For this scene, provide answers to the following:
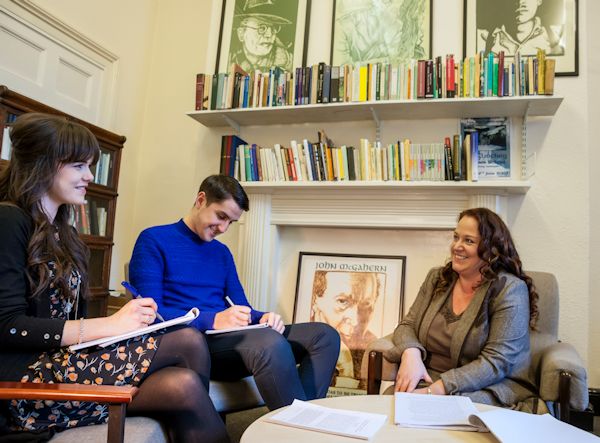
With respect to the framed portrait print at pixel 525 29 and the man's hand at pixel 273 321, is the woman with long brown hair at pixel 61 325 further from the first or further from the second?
the framed portrait print at pixel 525 29

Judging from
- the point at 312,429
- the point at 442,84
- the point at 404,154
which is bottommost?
the point at 312,429

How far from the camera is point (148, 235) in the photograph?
5.75 ft

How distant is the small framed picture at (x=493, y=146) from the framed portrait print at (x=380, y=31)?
1.71 feet

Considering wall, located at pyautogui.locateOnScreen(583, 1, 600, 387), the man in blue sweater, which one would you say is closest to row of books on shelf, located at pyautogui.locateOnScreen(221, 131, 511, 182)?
wall, located at pyautogui.locateOnScreen(583, 1, 600, 387)

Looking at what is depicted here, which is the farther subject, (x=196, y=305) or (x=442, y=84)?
(x=442, y=84)

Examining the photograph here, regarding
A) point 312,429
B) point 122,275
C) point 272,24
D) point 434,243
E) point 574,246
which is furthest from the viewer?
point 122,275

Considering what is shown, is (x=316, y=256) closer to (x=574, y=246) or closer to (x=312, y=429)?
(x=574, y=246)

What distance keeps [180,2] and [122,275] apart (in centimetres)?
198

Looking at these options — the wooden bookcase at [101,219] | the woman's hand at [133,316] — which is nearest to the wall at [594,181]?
the woman's hand at [133,316]

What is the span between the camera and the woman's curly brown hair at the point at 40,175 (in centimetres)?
114

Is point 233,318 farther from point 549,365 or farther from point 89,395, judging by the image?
point 549,365

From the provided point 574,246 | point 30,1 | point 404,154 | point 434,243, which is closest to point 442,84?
point 404,154

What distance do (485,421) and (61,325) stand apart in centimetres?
99

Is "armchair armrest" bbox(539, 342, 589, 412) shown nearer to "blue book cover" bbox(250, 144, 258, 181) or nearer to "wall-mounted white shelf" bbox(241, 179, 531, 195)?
"wall-mounted white shelf" bbox(241, 179, 531, 195)
